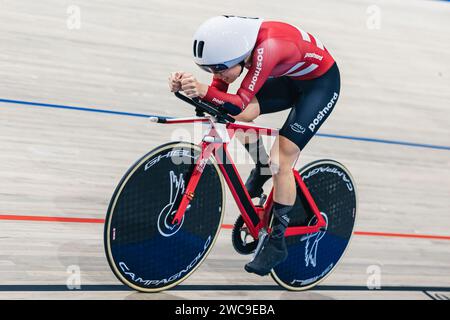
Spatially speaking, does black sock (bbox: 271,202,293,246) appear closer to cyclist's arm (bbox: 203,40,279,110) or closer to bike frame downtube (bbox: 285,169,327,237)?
bike frame downtube (bbox: 285,169,327,237)

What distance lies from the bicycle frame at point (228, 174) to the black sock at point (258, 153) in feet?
0.33

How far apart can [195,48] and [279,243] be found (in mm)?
990

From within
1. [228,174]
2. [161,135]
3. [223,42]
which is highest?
[223,42]

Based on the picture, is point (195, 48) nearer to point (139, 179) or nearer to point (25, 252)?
point (139, 179)

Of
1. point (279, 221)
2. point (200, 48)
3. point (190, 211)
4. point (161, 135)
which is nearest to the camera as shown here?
point (200, 48)

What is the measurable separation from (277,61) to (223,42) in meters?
0.27

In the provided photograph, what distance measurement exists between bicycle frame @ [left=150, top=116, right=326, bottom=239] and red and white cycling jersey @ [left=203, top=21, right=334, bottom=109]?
0.51 ft

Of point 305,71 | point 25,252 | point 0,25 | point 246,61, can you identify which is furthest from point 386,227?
point 0,25

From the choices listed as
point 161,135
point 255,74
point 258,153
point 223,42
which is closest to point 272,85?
point 258,153

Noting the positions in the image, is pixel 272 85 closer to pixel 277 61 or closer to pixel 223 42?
pixel 277 61

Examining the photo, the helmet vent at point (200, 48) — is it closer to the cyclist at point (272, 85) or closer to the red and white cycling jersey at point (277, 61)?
the cyclist at point (272, 85)

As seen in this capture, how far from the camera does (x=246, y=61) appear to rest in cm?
286

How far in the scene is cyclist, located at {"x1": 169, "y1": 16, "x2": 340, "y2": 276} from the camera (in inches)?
107

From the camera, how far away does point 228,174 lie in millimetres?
3059
